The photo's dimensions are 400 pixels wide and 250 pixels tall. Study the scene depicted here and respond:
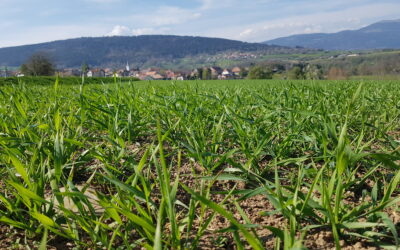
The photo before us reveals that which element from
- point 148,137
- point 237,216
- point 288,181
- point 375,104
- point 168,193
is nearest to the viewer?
point 168,193

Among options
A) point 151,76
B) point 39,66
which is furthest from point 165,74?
point 151,76

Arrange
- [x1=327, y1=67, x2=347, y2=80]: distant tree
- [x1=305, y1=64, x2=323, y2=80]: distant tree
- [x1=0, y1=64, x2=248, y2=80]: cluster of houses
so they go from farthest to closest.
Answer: [x1=327, y1=67, x2=347, y2=80]: distant tree → [x1=0, y1=64, x2=248, y2=80]: cluster of houses → [x1=305, y1=64, x2=323, y2=80]: distant tree

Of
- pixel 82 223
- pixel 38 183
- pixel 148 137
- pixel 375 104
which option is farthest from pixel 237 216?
pixel 375 104

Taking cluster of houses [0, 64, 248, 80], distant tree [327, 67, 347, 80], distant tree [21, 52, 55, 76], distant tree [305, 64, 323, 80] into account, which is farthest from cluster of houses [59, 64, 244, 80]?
distant tree [327, 67, 347, 80]

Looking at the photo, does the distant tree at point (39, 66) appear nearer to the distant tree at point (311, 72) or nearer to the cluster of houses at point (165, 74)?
the cluster of houses at point (165, 74)

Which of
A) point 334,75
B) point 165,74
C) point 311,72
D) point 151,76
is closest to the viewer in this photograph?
point 311,72

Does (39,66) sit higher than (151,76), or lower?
higher

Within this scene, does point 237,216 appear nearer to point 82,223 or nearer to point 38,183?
point 82,223

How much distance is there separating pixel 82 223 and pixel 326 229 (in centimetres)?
73

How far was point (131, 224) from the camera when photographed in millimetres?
906

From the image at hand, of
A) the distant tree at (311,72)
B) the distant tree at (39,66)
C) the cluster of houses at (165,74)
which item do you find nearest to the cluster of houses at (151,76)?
the cluster of houses at (165,74)

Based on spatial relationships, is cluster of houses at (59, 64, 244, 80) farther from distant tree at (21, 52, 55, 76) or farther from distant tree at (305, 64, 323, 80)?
distant tree at (21, 52, 55, 76)

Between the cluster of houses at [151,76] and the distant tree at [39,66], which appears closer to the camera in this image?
the cluster of houses at [151,76]

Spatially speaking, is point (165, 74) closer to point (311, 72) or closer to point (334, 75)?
point (334, 75)
